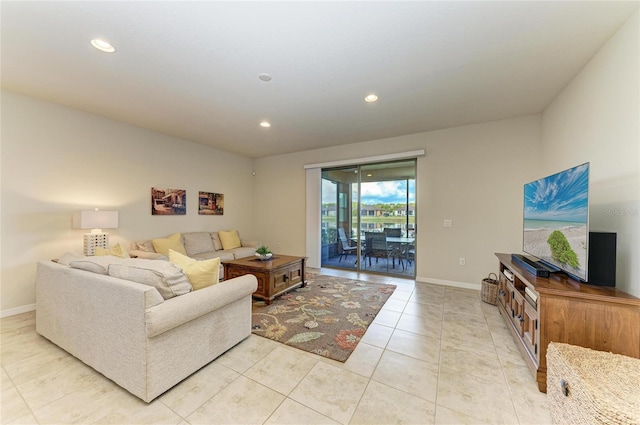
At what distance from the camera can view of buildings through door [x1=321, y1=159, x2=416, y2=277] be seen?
178 inches

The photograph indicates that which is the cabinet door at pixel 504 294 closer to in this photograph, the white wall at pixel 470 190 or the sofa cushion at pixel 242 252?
the white wall at pixel 470 190

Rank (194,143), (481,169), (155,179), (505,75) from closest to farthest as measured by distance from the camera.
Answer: (505,75)
(481,169)
(155,179)
(194,143)

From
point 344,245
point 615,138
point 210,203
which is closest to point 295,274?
point 344,245

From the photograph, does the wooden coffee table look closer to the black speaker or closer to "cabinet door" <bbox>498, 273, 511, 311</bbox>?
"cabinet door" <bbox>498, 273, 511, 311</bbox>

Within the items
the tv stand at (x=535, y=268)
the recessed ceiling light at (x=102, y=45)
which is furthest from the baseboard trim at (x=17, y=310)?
the tv stand at (x=535, y=268)

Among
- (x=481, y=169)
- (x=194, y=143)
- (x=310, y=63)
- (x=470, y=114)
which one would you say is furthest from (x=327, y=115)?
(x=194, y=143)

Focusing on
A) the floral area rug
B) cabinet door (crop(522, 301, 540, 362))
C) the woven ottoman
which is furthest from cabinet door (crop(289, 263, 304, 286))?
the woven ottoman

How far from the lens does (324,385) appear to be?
5.67 ft

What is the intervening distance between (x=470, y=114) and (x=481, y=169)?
2.99 feet

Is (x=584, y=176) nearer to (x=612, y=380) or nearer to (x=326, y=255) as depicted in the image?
(x=612, y=380)

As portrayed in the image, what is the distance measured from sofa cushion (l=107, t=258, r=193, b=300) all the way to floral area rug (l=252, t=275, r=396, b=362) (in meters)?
1.05

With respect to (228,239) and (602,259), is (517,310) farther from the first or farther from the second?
(228,239)

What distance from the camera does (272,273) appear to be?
126 inches

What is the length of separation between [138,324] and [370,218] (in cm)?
405
